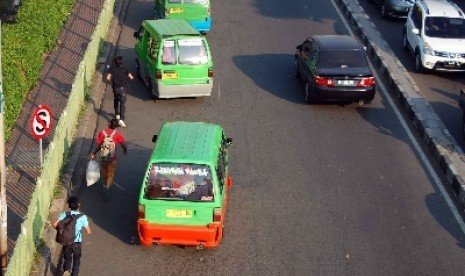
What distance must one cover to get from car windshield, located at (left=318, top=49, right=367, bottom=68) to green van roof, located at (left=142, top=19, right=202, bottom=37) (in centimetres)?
324

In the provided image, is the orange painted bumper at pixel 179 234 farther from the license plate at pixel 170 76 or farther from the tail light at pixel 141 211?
the license plate at pixel 170 76

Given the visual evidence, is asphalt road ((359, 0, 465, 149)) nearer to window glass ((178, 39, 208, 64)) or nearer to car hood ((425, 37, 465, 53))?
car hood ((425, 37, 465, 53))

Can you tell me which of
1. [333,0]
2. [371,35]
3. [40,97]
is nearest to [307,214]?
[40,97]

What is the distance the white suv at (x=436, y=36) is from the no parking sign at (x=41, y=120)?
11.8 m

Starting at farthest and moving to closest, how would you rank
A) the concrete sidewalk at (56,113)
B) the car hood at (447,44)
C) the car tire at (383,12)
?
1. the car tire at (383,12)
2. the car hood at (447,44)
3. the concrete sidewalk at (56,113)

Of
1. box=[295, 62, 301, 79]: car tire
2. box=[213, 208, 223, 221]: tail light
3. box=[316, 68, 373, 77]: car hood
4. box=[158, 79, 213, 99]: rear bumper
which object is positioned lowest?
box=[295, 62, 301, 79]: car tire

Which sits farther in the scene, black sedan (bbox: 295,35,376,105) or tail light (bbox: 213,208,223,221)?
black sedan (bbox: 295,35,376,105)

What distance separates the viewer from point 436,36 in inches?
890

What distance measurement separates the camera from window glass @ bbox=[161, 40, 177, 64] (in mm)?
19203

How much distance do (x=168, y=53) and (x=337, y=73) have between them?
13.7 ft

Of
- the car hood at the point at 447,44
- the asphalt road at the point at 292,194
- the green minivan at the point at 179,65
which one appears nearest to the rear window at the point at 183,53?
the green minivan at the point at 179,65

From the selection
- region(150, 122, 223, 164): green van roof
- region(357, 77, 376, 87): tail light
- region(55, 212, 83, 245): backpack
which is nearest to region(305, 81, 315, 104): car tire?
region(357, 77, 376, 87): tail light

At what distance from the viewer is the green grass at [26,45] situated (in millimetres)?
18359

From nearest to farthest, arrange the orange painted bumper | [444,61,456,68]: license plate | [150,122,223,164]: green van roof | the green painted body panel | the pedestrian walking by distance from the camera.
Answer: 1. the green painted body panel
2. the orange painted bumper
3. [150,122,223,164]: green van roof
4. the pedestrian walking
5. [444,61,456,68]: license plate
